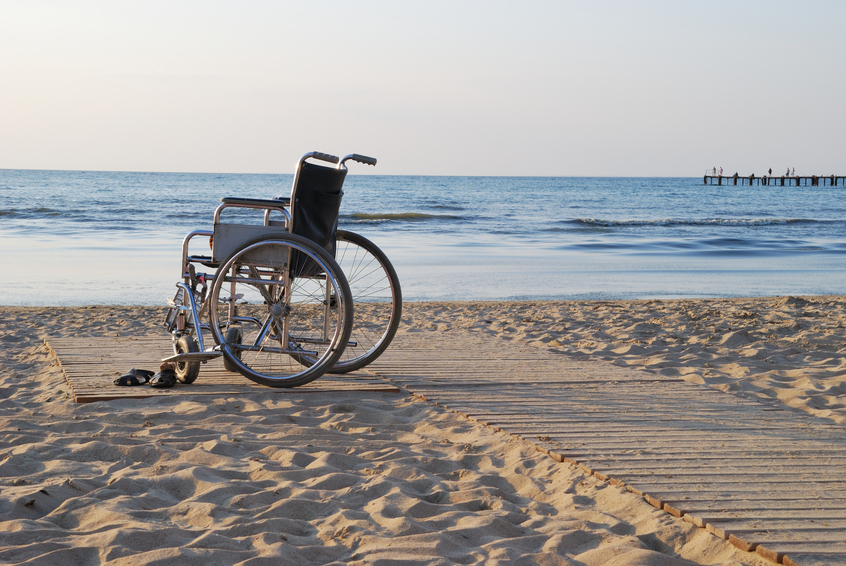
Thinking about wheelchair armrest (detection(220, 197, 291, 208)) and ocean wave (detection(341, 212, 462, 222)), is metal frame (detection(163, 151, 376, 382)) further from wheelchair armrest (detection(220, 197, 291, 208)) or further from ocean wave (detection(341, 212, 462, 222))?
ocean wave (detection(341, 212, 462, 222))

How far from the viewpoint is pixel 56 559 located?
6.64 feet

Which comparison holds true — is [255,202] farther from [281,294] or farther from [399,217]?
[399,217]

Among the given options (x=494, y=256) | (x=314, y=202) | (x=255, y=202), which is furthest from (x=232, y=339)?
(x=494, y=256)

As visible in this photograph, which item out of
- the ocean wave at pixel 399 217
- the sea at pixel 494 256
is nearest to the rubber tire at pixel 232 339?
the sea at pixel 494 256

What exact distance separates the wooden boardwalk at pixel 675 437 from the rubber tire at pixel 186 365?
108cm

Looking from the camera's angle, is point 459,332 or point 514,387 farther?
point 459,332

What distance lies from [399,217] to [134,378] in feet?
76.5

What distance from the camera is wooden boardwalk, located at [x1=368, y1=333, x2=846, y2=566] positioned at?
2287 mm

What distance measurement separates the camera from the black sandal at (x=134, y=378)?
157 inches

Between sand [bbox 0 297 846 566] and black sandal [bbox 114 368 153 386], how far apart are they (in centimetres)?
28

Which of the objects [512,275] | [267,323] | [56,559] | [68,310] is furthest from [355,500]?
[512,275]

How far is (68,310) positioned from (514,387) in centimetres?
538

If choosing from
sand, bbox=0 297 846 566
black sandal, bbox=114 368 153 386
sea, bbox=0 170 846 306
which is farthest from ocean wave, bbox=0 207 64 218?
black sandal, bbox=114 368 153 386

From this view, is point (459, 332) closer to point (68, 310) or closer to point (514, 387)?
point (514, 387)
